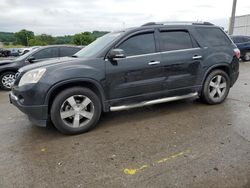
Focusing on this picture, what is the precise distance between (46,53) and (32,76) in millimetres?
4949

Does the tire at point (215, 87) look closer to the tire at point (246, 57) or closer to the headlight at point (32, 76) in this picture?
the headlight at point (32, 76)

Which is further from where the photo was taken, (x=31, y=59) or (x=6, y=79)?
(x=6, y=79)

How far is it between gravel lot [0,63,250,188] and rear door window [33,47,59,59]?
3.82 m

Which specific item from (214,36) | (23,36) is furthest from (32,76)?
(23,36)

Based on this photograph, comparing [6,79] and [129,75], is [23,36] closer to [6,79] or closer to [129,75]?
[6,79]

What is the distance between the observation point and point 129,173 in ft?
9.66

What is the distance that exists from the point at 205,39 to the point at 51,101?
351 centimetres

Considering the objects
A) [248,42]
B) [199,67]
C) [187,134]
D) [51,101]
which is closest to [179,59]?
[199,67]

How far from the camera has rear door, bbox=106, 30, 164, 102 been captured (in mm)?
4340

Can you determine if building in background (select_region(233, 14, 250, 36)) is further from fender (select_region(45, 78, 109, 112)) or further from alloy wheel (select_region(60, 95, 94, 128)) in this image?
alloy wheel (select_region(60, 95, 94, 128))

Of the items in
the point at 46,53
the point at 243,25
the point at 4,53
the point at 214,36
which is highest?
the point at 243,25

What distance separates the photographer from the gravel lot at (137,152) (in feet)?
9.29

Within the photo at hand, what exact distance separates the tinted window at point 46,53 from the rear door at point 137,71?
16.3 feet

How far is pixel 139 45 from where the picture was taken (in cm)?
464
